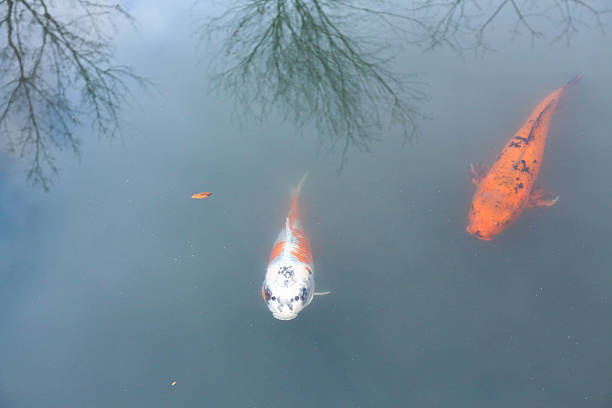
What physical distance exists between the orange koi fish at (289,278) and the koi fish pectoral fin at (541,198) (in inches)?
88.1

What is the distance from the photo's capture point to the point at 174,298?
3324mm

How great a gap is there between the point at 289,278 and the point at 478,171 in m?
2.38

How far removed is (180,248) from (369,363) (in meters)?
2.04

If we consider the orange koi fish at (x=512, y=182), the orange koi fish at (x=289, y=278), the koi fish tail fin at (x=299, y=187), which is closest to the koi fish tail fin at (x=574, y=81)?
the orange koi fish at (x=512, y=182)

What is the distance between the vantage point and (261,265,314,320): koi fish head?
9.07 feet

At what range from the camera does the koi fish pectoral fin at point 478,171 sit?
374 centimetres

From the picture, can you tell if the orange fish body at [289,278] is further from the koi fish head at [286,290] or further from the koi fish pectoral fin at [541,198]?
the koi fish pectoral fin at [541,198]

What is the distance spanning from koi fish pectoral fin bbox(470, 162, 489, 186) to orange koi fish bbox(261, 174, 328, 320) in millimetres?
1923

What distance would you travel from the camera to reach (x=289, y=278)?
2805 mm

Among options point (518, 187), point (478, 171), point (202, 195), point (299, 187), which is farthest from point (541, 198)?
point (202, 195)

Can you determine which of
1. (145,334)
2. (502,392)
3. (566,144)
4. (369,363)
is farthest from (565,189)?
(145,334)

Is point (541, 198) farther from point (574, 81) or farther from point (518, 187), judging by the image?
point (574, 81)

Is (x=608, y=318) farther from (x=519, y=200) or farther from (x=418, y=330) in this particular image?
(x=418, y=330)

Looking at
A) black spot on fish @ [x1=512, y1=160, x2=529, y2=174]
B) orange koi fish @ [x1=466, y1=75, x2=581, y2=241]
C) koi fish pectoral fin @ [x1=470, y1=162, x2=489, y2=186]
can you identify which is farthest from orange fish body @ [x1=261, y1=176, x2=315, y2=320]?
black spot on fish @ [x1=512, y1=160, x2=529, y2=174]
